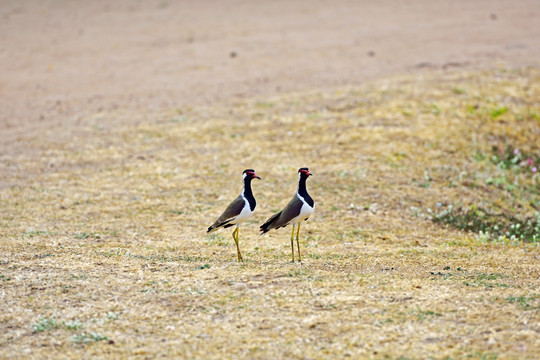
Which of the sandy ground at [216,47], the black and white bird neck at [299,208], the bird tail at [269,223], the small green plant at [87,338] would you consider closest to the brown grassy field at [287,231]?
the small green plant at [87,338]

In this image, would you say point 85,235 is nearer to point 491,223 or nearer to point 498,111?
point 491,223

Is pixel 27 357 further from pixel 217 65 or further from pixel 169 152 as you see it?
pixel 217 65

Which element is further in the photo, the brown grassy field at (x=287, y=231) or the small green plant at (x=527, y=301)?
the small green plant at (x=527, y=301)

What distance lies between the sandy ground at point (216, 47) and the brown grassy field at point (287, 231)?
6.09 feet

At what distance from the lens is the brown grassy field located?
5.86 metres

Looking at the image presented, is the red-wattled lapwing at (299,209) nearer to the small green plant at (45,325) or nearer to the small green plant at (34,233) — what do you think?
the small green plant at (45,325)

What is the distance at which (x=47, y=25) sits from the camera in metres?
26.8

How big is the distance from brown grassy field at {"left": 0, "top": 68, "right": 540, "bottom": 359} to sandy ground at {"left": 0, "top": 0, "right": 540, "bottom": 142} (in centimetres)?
186

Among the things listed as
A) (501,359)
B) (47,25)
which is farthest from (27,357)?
(47,25)

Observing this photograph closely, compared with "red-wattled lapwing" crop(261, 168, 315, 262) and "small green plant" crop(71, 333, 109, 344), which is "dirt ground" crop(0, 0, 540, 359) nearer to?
"small green plant" crop(71, 333, 109, 344)

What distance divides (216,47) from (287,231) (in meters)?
14.5

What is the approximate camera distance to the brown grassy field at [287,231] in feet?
19.2

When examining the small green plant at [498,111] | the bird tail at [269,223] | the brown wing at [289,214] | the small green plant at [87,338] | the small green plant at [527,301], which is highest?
the small green plant at [498,111]

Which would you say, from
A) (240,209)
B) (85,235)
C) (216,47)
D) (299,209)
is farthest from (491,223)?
(216,47)
